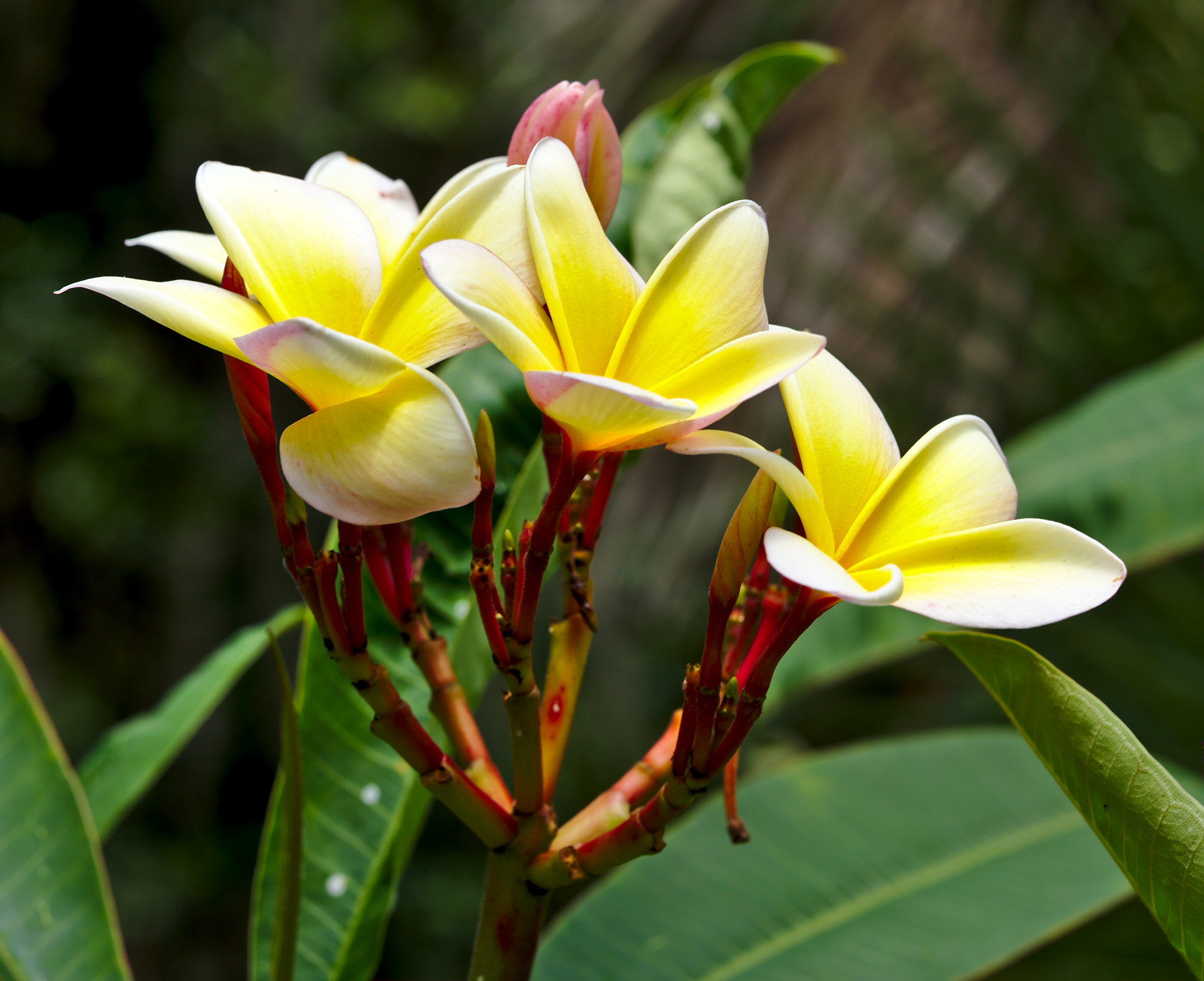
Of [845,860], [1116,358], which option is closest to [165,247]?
[845,860]

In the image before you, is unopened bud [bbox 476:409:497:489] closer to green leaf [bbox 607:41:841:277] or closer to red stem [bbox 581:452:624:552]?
red stem [bbox 581:452:624:552]

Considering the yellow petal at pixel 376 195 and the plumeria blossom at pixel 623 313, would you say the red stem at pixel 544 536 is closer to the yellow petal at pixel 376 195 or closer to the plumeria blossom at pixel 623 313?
the plumeria blossom at pixel 623 313

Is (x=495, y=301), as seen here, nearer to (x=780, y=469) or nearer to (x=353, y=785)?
(x=780, y=469)

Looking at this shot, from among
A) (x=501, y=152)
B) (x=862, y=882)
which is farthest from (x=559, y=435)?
(x=501, y=152)

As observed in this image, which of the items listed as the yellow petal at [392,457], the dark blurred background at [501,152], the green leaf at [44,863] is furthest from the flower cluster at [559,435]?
the dark blurred background at [501,152]

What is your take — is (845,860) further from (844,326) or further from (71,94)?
(71,94)

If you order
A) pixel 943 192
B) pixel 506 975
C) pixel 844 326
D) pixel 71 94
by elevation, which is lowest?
pixel 844 326
